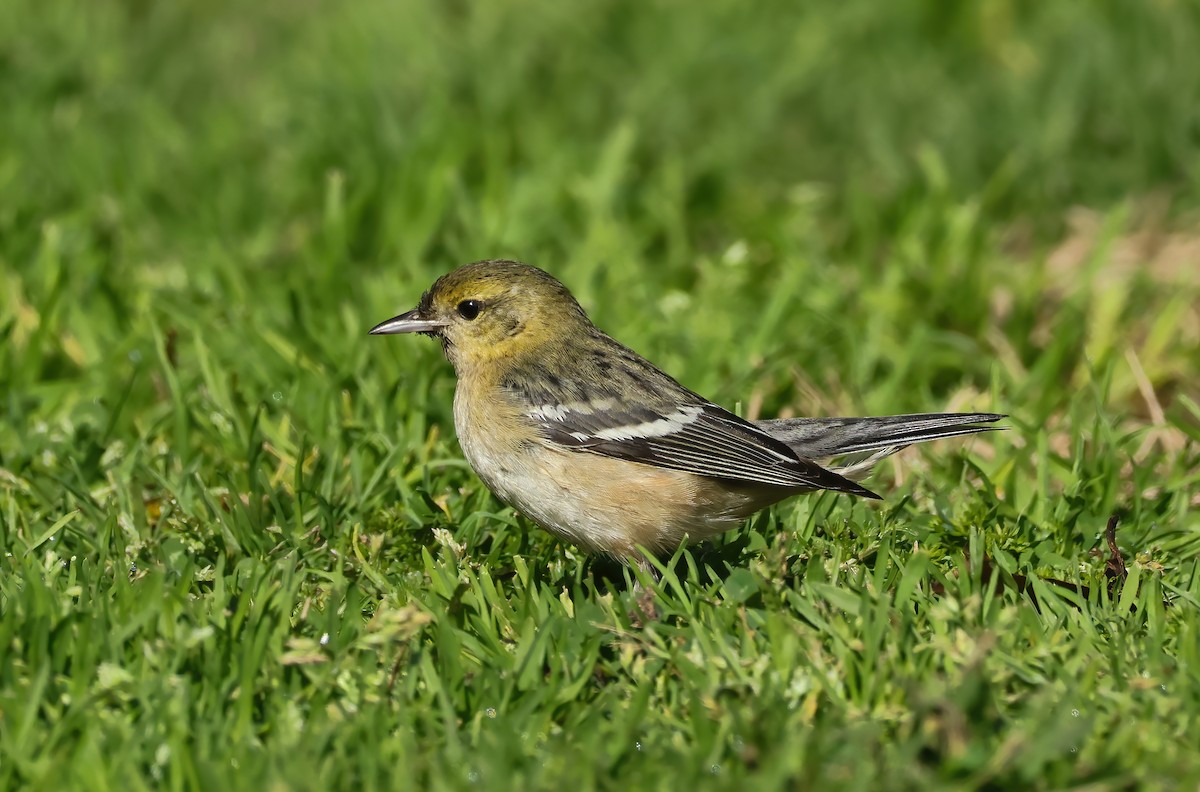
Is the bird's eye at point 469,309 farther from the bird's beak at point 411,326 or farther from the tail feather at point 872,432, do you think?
the tail feather at point 872,432

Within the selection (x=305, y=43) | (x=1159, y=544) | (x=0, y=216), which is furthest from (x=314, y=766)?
(x=305, y=43)

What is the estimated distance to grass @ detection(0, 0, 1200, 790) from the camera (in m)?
3.73

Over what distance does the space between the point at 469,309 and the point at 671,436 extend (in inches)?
38.7

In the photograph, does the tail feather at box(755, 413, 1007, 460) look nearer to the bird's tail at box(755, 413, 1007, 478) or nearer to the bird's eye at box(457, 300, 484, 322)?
the bird's tail at box(755, 413, 1007, 478)

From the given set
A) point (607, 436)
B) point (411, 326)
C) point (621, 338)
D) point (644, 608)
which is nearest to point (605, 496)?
point (607, 436)

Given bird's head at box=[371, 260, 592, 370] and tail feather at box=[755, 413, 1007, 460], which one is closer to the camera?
tail feather at box=[755, 413, 1007, 460]

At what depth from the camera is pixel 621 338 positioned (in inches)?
262

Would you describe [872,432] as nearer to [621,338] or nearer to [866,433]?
[866,433]

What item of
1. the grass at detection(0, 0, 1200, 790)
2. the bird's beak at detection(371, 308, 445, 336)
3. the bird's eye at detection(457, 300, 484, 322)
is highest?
the bird's eye at detection(457, 300, 484, 322)

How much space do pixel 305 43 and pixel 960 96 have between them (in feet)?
15.2

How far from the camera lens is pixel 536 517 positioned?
4.80m

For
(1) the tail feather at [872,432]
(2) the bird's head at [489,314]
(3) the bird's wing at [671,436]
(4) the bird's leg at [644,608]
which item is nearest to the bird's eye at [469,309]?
(2) the bird's head at [489,314]

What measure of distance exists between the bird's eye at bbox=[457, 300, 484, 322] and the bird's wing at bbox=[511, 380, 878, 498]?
54 centimetres

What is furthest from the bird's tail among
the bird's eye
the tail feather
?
the bird's eye
